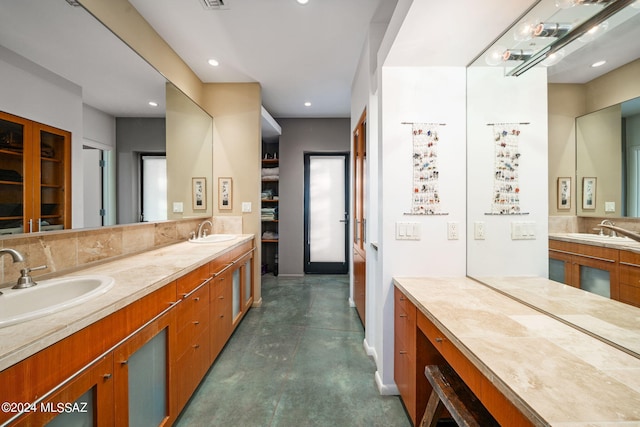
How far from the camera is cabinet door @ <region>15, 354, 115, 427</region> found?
0.74m

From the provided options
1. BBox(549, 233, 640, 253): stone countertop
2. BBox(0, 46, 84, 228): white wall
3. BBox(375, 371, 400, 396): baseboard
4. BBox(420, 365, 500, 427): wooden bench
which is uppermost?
BBox(0, 46, 84, 228): white wall

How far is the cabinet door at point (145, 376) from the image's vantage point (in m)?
1.05

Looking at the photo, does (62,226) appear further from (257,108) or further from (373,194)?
(257,108)

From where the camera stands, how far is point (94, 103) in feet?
5.24

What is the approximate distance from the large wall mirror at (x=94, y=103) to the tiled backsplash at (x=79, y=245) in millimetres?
81

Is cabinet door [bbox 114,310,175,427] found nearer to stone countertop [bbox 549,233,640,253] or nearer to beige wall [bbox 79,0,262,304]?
stone countertop [bbox 549,233,640,253]

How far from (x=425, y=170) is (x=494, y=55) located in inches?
28.3

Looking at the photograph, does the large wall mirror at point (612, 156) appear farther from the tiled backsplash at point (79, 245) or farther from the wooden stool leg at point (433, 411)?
the tiled backsplash at point (79, 245)

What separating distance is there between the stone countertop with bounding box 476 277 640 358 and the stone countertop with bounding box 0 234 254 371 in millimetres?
1766

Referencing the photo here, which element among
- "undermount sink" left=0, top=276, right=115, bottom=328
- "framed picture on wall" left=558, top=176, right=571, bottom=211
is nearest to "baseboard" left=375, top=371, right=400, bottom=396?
"framed picture on wall" left=558, top=176, right=571, bottom=211

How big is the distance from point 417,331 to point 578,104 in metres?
1.22

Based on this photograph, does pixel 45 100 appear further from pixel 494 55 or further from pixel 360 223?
pixel 360 223

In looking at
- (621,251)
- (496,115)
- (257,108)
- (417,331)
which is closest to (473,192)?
(496,115)

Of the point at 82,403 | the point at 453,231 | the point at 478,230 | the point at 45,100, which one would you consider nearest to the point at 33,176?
the point at 45,100
